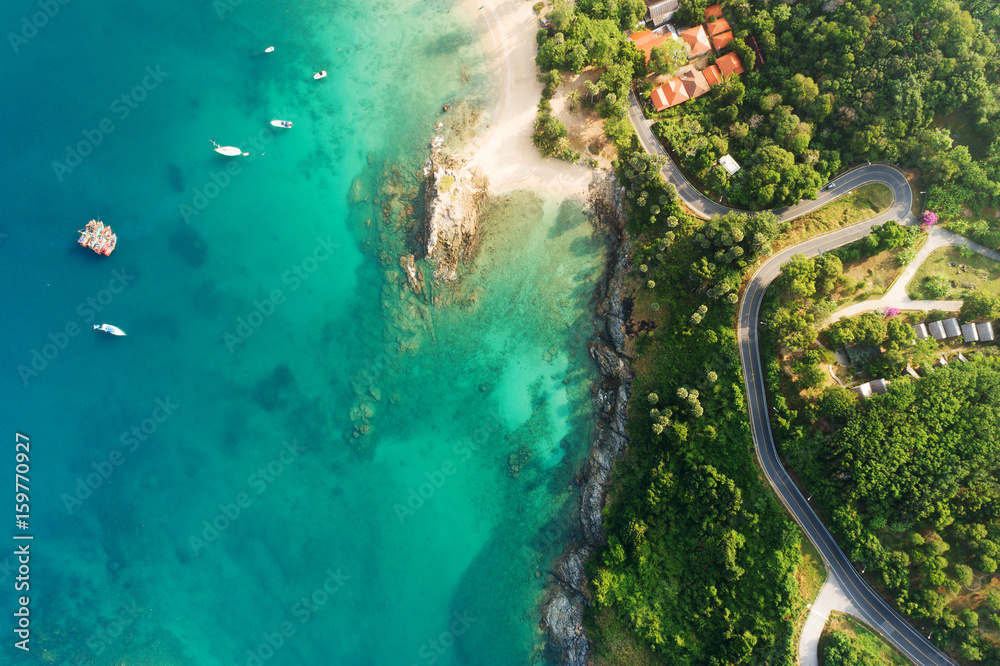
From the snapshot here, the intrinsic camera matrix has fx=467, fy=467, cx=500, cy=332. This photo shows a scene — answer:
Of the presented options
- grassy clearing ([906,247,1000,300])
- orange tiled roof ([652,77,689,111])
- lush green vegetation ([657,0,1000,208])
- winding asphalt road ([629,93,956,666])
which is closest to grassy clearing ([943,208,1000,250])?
grassy clearing ([906,247,1000,300])

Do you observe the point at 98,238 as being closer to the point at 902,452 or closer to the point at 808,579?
the point at 808,579

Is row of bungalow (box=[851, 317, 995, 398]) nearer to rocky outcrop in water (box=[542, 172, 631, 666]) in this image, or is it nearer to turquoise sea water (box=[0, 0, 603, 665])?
rocky outcrop in water (box=[542, 172, 631, 666])

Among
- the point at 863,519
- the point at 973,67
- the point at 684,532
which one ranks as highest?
the point at 973,67

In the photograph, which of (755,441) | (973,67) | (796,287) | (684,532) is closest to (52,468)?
(684,532)

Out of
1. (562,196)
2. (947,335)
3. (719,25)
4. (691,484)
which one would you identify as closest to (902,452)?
(947,335)

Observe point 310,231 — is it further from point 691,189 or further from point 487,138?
point 691,189

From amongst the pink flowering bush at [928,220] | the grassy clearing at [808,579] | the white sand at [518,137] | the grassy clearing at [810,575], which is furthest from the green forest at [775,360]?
the white sand at [518,137]

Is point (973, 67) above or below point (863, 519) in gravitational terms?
above
